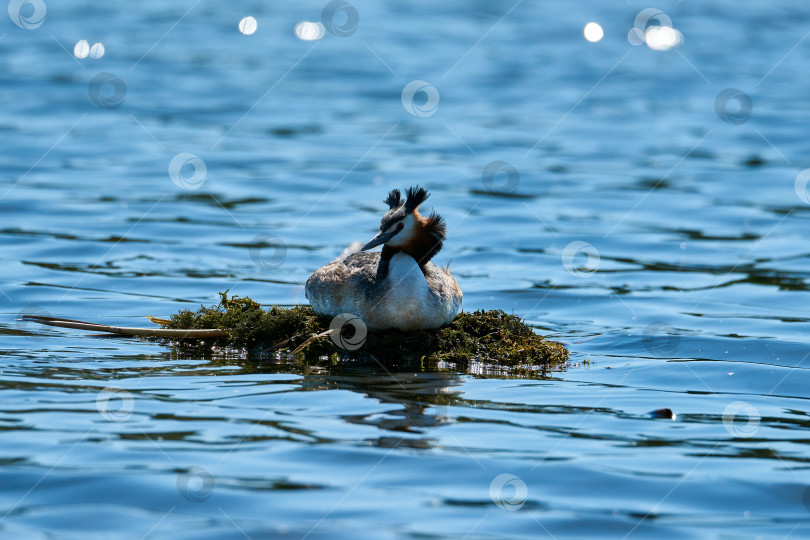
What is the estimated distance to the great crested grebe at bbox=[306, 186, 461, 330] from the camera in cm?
1034

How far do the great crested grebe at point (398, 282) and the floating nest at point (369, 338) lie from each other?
5.6 inches

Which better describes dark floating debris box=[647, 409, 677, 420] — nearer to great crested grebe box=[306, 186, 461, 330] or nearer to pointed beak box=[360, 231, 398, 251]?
great crested grebe box=[306, 186, 461, 330]

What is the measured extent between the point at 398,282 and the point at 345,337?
776mm

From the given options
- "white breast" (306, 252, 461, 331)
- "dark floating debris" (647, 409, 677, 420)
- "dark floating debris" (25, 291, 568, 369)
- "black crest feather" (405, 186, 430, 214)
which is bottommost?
"dark floating debris" (647, 409, 677, 420)

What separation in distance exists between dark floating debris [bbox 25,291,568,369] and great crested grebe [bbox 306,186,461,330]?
149 millimetres

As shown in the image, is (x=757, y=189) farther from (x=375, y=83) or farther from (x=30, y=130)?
(x=30, y=130)

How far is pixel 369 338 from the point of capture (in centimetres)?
1059

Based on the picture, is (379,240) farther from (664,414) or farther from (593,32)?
(593,32)

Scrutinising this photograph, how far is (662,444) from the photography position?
840 cm

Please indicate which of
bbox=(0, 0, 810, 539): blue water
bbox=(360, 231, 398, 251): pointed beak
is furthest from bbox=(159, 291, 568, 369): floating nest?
bbox=(360, 231, 398, 251): pointed beak

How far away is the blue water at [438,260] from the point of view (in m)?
7.35

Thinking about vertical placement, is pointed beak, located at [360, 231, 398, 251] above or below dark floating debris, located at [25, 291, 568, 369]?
above

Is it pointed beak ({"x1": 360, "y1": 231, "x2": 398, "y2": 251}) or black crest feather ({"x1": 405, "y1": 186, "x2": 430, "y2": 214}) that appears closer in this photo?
pointed beak ({"x1": 360, "y1": 231, "x2": 398, "y2": 251})

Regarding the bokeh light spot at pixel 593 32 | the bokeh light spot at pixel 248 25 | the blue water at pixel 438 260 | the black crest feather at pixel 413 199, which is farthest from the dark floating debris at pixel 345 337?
the bokeh light spot at pixel 593 32
